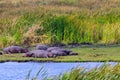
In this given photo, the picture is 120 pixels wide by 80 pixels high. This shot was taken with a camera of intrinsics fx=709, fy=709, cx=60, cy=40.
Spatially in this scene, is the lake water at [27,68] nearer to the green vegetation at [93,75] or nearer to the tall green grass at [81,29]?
the green vegetation at [93,75]

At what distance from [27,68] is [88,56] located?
2.84m

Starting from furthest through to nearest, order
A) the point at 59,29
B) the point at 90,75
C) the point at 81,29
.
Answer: the point at 59,29 < the point at 81,29 < the point at 90,75

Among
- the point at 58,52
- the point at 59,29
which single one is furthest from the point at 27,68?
the point at 59,29

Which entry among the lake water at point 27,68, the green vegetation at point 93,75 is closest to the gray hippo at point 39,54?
the lake water at point 27,68

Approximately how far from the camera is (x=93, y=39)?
2869 centimetres

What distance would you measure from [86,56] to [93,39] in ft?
15.8

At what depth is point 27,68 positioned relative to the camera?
21938mm

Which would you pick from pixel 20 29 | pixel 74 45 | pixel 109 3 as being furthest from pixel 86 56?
pixel 109 3

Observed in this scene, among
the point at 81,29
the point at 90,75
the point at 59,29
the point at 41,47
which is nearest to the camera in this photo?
the point at 90,75

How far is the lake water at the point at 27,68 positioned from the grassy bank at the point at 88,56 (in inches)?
22.7

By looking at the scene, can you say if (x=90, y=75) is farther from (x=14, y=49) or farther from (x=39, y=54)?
(x=14, y=49)

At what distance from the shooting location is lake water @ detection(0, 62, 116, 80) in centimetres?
2066

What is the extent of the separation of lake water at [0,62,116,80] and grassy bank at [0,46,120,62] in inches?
22.7

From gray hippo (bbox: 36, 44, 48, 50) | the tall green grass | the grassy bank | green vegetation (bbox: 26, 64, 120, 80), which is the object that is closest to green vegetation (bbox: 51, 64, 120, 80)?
green vegetation (bbox: 26, 64, 120, 80)
